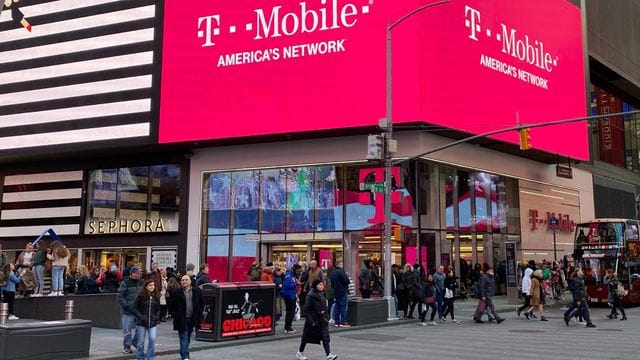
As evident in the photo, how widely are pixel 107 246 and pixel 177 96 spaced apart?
30.6 feet

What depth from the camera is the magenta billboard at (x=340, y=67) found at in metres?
26.2

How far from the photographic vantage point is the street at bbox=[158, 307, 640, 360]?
12727 mm

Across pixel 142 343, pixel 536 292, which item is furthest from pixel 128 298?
pixel 536 292

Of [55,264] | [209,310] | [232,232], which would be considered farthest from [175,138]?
[209,310]

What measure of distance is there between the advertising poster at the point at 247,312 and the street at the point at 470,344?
0.63 m

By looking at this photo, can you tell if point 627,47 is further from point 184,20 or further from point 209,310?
point 209,310

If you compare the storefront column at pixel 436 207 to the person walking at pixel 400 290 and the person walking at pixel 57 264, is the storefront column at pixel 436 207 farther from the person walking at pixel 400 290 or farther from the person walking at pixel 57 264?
the person walking at pixel 57 264

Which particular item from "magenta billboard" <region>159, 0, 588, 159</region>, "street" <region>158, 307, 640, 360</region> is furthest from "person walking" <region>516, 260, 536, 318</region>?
"magenta billboard" <region>159, 0, 588, 159</region>

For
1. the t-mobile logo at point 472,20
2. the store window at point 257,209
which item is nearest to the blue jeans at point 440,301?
the store window at point 257,209

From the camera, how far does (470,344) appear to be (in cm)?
1445

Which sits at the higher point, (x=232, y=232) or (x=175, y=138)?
(x=175, y=138)

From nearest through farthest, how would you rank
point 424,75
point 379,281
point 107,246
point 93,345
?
point 93,345, point 379,281, point 424,75, point 107,246

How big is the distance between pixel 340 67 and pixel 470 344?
15582mm

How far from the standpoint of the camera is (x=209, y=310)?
48.9ft
